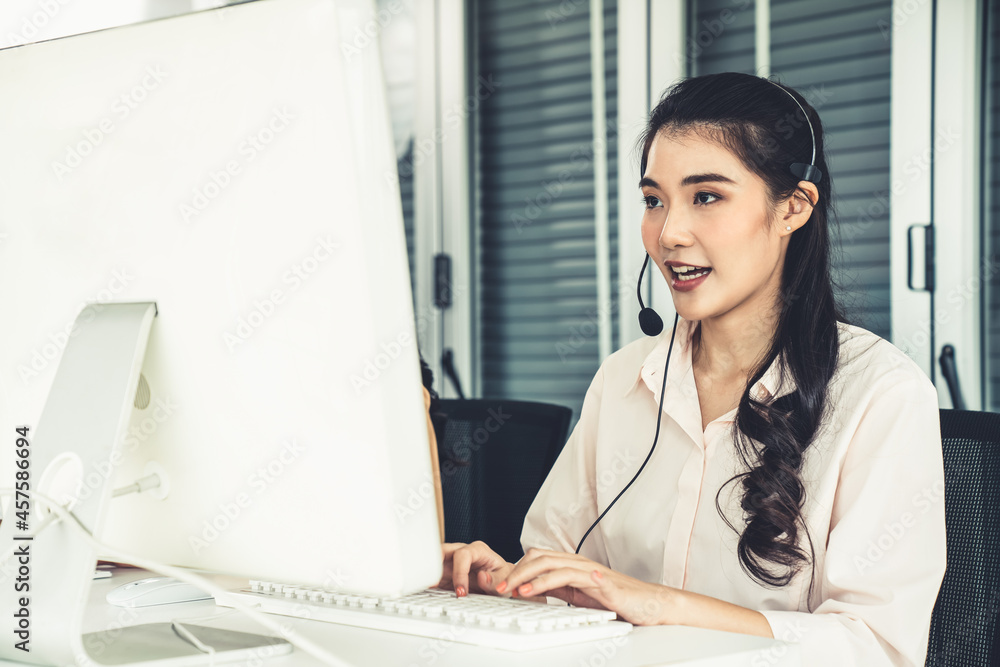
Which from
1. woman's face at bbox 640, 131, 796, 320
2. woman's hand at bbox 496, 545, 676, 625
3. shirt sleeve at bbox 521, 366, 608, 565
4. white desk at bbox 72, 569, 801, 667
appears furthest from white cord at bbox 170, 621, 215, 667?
woman's face at bbox 640, 131, 796, 320

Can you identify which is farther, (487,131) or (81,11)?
(487,131)

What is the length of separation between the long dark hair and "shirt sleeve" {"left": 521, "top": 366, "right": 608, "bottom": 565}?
27 cm

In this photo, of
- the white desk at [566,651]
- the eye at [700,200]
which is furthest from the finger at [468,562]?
the eye at [700,200]

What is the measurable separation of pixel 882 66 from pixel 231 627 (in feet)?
6.22

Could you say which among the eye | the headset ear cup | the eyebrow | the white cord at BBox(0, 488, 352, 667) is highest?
the eyebrow

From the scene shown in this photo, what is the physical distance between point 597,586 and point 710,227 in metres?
0.59

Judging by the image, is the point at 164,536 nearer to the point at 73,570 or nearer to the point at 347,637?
the point at 73,570

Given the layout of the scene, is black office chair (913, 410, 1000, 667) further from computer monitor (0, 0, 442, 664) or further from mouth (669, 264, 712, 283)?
computer monitor (0, 0, 442, 664)

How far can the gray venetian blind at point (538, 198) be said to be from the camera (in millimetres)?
2592

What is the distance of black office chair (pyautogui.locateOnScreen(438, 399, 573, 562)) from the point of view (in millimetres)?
1495

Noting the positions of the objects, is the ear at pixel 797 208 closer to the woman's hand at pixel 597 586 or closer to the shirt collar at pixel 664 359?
the shirt collar at pixel 664 359

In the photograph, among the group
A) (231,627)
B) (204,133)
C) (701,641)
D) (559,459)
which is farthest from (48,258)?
(559,459)

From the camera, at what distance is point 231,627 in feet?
2.79

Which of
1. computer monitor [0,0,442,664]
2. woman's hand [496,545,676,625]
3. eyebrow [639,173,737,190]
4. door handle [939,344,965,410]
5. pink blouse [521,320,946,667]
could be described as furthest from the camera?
door handle [939,344,965,410]
